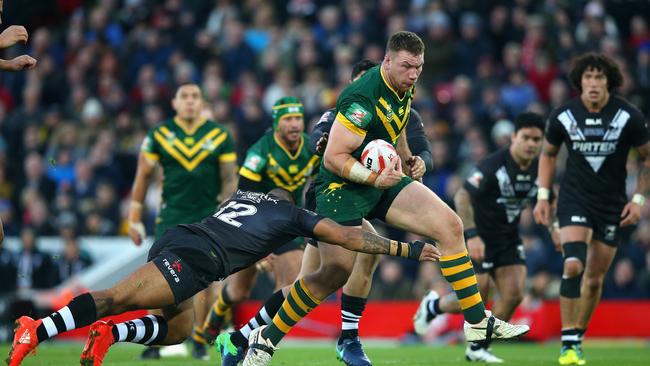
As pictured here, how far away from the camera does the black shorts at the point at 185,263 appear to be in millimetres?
7883

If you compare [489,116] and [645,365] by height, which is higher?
[489,116]

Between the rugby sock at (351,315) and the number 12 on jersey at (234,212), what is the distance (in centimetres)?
180

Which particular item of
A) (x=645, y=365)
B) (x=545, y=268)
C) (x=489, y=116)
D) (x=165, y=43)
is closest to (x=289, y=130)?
(x=645, y=365)

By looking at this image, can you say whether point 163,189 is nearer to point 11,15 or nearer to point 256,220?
point 256,220

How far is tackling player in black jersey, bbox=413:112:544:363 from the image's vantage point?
11805 millimetres

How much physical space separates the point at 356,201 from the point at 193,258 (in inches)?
58.6

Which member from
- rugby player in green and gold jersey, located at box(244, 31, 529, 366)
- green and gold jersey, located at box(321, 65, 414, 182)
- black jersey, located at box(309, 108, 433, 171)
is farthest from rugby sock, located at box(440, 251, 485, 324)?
black jersey, located at box(309, 108, 433, 171)

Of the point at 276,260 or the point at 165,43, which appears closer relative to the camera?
the point at 276,260

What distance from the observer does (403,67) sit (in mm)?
8719

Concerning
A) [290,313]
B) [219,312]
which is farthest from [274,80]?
[290,313]

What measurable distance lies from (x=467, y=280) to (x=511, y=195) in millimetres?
3577

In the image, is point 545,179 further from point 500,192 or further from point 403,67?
point 403,67

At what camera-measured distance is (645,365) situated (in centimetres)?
1043

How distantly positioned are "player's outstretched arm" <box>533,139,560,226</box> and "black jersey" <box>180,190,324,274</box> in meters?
3.65
